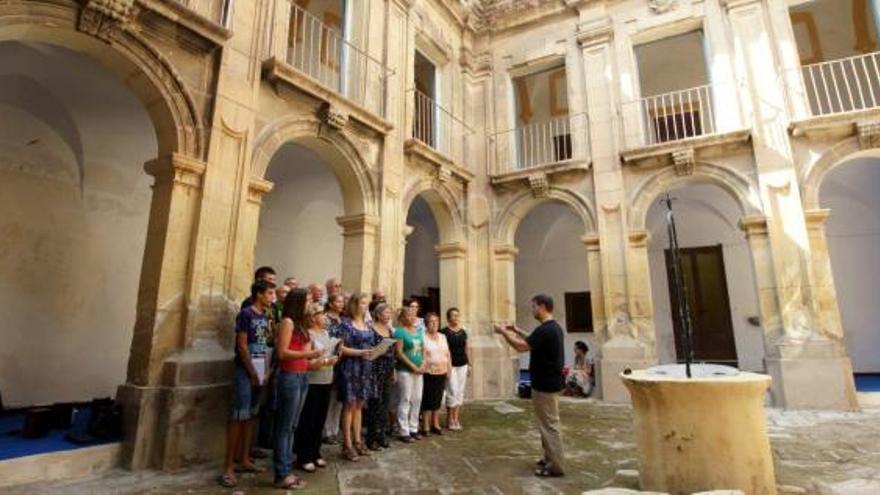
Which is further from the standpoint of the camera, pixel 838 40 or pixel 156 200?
pixel 838 40

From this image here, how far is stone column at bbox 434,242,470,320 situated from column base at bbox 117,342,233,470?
5394 mm

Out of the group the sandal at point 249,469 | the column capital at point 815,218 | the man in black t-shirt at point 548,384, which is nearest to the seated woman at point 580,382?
the column capital at point 815,218

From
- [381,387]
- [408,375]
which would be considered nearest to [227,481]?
[381,387]

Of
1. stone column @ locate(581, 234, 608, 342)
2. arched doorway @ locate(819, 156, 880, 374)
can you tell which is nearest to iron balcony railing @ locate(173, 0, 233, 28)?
stone column @ locate(581, 234, 608, 342)

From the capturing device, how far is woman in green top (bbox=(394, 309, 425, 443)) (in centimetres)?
544

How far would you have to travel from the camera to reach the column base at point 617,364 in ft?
27.5

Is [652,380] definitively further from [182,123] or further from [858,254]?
[858,254]

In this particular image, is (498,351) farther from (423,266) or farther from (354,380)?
(354,380)

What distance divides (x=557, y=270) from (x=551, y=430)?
9424mm

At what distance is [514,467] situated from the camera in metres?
4.44

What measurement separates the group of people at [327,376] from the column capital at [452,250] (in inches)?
137

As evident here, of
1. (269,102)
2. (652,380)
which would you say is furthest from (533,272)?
(652,380)

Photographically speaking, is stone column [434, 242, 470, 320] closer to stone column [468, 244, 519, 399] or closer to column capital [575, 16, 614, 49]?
stone column [468, 244, 519, 399]

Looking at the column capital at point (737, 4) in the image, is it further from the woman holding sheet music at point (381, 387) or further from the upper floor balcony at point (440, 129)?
the woman holding sheet music at point (381, 387)
